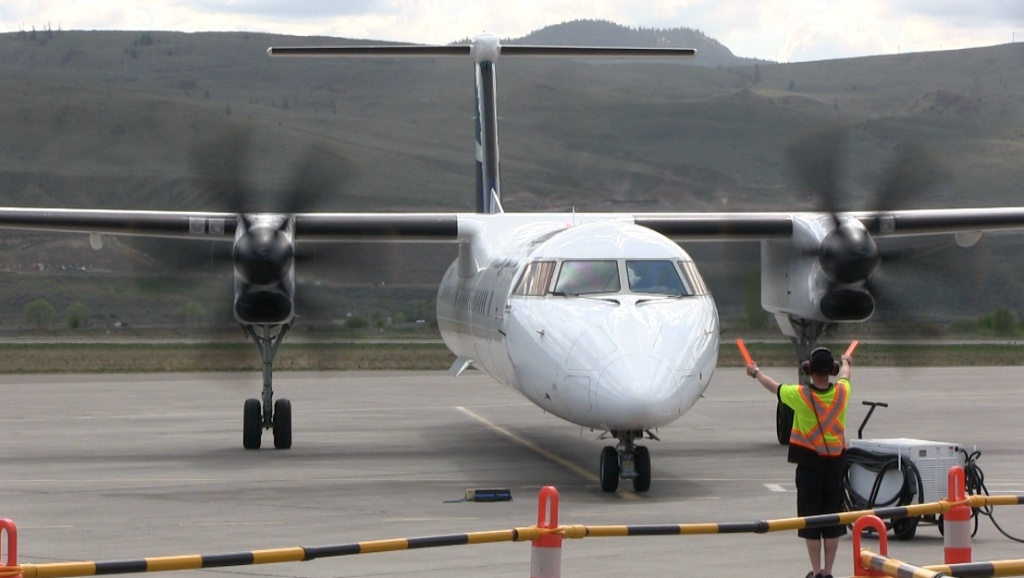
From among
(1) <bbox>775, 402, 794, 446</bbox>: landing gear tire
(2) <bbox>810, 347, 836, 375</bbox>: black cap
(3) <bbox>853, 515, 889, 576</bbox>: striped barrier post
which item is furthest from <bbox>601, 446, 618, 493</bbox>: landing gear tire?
(3) <bbox>853, 515, 889, 576</bbox>: striped barrier post

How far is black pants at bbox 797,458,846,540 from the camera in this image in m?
9.20

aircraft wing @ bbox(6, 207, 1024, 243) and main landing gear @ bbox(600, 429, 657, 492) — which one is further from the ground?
aircraft wing @ bbox(6, 207, 1024, 243)

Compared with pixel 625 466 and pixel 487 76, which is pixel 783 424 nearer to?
pixel 625 466

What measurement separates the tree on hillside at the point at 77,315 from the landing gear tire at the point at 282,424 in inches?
2018

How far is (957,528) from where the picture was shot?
331 inches

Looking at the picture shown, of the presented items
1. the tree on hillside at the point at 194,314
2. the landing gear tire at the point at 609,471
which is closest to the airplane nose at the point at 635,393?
the landing gear tire at the point at 609,471

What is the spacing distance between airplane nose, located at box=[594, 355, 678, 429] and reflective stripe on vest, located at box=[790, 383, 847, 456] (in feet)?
12.0

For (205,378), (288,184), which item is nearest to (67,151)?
(205,378)

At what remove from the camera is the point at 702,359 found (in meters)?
13.8

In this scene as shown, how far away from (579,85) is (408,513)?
17600 cm

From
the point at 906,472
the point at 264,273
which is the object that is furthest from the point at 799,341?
the point at 906,472

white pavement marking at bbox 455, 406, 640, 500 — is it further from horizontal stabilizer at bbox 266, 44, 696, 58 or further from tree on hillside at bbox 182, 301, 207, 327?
tree on hillside at bbox 182, 301, 207, 327

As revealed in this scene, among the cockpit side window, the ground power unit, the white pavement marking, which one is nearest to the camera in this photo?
the ground power unit

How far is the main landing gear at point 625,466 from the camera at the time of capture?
1388cm
